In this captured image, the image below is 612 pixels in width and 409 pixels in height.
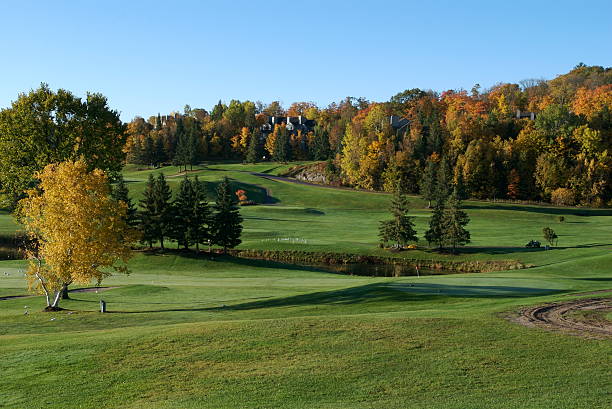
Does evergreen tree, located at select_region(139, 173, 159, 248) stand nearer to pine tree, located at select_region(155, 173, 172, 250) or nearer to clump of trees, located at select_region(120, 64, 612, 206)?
pine tree, located at select_region(155, 173, 172, 250)

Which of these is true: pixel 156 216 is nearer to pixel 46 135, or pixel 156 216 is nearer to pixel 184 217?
pixel 184 217

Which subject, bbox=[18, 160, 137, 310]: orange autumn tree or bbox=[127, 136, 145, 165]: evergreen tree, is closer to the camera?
bbox=[18, 160, 137, 310]: orange autumn tree

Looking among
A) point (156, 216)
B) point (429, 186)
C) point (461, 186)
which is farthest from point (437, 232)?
point (461, 186)

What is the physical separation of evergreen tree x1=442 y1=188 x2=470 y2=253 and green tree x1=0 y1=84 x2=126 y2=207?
124ft

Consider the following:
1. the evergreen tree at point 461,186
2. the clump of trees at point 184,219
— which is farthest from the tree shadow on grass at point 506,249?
the evergreen tree at point 461,186

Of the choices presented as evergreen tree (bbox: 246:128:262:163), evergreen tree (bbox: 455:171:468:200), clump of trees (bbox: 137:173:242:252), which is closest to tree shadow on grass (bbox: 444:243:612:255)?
clump of trees (bbox: 137:173:242:252)

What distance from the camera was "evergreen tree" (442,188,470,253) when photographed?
6831 centimetres

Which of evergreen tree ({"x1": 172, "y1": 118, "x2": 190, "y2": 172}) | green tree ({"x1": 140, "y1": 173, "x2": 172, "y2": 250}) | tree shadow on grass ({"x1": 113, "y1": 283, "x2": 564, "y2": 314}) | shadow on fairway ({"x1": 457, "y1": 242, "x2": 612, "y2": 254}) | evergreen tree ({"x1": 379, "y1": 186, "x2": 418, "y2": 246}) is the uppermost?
evergreen tree ({"x1": 172, "y1": 118, "x2": 190, "y2": 172})

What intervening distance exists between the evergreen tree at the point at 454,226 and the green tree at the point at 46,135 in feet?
124

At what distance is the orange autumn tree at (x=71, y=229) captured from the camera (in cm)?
3453

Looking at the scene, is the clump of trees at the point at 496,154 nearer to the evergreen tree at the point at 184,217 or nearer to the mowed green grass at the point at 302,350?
the evergreen tree at the point at 184,217

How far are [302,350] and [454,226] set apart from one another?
2001 inches

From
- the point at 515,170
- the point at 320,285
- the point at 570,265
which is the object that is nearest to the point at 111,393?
the point at 320,285

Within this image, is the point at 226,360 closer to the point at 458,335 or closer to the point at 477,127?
the point at 458,335
